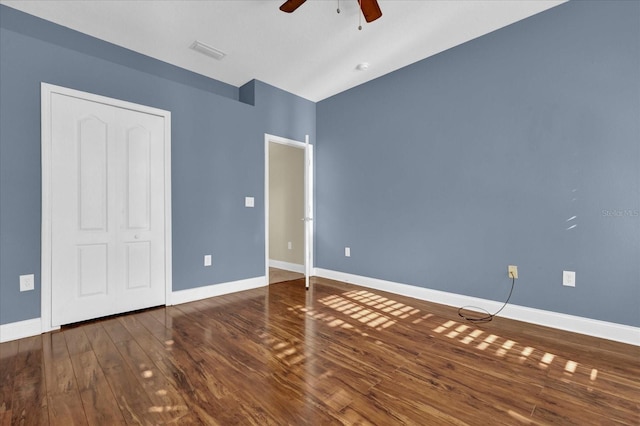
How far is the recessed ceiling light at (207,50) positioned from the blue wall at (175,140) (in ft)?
1.40

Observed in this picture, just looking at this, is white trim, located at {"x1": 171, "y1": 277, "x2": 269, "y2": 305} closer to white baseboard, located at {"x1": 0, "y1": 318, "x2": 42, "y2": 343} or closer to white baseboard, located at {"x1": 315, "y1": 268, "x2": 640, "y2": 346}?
white baseboard, located at {"x1": 0, "y1": 318, "x2": 42, "y2": 343}

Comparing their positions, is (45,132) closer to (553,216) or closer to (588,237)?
(553,216)

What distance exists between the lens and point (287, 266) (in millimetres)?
5234

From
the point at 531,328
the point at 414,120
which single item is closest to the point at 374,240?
the point at 414,120

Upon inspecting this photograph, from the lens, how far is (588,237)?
246 centimetres

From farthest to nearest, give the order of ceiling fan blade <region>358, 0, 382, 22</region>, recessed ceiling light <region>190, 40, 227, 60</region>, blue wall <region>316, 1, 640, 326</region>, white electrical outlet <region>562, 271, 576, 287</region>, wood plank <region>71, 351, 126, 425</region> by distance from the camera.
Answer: recessed ceiling light <region>190, 40, 227, 60</region>
white electrical outlet <region>562, 271, 576, 287</region>
blue wall <region>316, 1, 640, 326</region>
ceiling fan blade <region>358, 0, 382, 22</region>
wood plank <region>71, 351, 126, 425</region>

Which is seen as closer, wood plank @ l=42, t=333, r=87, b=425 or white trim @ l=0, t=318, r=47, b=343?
wood plank @ l=42, t=333, r=87, b=425

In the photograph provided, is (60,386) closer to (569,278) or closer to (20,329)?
(20,329)

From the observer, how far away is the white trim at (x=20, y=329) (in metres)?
2.29

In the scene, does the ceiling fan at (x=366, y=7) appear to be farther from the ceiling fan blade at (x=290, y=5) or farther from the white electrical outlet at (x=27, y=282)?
the white electrical outlet at (x=27, y=282)

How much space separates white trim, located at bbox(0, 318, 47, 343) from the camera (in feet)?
7.50

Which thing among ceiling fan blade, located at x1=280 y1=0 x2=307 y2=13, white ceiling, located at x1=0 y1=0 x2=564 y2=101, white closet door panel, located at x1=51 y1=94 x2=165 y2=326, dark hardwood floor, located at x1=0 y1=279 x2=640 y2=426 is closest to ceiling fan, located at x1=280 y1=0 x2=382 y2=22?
ceiling fan blade, located at x1=280 y1=0 x2=307 y2=13

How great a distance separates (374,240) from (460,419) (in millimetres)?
2622

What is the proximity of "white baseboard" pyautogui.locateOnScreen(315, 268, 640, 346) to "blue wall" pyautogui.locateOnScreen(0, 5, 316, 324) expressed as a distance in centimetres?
192
